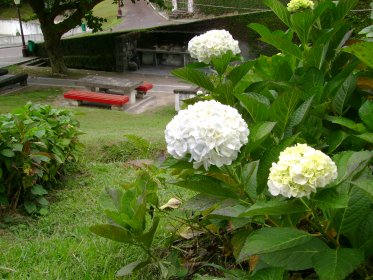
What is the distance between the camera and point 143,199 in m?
1.55

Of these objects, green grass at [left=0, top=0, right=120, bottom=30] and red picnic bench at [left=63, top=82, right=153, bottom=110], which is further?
green grass at [left=0, top=0, right=120, bottom=30]

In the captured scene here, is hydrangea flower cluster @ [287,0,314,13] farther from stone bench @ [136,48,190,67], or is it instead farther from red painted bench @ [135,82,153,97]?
stone bench @ [136,48,190,67]

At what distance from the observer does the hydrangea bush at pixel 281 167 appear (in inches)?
43.5

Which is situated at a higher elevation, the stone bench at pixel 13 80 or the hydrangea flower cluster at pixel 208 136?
the hydrangea flower cluster at pixel 208 136

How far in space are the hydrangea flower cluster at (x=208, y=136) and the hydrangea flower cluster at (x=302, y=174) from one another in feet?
0.56

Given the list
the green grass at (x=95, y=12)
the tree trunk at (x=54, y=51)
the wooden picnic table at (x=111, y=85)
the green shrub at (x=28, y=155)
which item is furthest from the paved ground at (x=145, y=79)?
the green grass at (x=95, y=12)

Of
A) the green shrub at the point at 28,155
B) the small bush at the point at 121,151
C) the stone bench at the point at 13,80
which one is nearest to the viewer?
the green shrub at the point at 28,155

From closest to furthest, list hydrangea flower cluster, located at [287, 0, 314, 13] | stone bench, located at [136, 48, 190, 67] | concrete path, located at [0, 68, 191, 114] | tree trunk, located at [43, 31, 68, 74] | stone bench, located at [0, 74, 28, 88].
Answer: hydrangea flower cluster, located at [287, 0, 314, 13], concrete path, located at [0, 68, 191, 114], stone bench, located at [0, 74, 28, 88], tree trunk, located at [43, 31, 68, 74], stone bench, located at [136, 48, 190, 67]

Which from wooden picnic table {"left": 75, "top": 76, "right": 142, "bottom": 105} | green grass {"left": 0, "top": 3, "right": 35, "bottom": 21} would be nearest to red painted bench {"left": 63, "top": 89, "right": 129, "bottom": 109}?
wooden picnic table {"left": 75, "top": 76, "right": 142, "bottom": 105}

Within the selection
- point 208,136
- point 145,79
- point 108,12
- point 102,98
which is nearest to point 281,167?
point 208,136

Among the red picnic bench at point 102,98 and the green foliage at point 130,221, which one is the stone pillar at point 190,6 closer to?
the red picnic bench at point 102,98

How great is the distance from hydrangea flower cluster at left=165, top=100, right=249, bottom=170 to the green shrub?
2.25 metres

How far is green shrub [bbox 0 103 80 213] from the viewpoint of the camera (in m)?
3.30

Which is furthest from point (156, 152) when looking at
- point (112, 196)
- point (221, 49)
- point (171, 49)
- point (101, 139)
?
point (171, 49)
